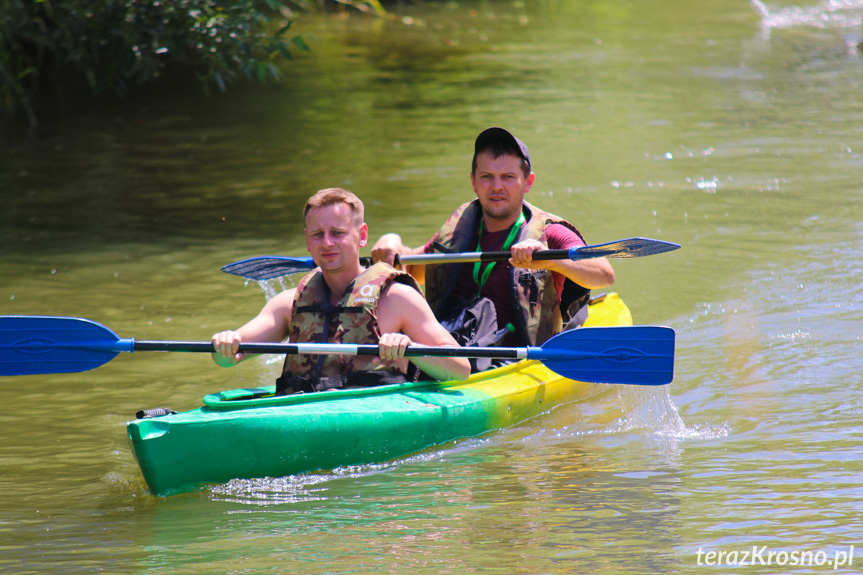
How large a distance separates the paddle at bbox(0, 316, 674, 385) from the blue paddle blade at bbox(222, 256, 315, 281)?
1.02 m

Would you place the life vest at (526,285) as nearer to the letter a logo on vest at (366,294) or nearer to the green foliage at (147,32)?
the letter a logo on vest at (366,294)

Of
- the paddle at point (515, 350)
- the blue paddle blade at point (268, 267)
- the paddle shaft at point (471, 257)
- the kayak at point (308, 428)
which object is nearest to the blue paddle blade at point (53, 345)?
the paddle at point (515, 350)

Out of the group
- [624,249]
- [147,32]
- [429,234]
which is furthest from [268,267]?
[147,32]

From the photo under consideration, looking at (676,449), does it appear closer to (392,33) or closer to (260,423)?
(260,423)

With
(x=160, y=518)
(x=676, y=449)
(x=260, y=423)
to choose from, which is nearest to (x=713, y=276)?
(x=676, y=449)

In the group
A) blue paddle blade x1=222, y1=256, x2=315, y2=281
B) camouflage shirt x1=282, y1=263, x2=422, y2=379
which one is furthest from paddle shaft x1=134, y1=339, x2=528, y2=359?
blue paddle blade x1=222, y1=256, x2=315, y2=281

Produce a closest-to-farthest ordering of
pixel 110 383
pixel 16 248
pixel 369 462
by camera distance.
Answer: pixel 369 462 → pixel 110 383 → pixel 16 248

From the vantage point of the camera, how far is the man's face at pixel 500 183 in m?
4.89

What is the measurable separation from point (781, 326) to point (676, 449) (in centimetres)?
182

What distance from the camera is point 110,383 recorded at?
5.49 metres

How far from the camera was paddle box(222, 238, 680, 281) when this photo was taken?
474 centimetres

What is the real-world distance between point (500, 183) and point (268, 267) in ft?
4.31

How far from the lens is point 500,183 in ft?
16.1

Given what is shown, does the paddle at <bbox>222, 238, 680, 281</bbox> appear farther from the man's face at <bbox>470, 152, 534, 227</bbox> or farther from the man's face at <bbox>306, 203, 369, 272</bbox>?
the man's face at <bbox>306, 203, 369, 272</bbox>
